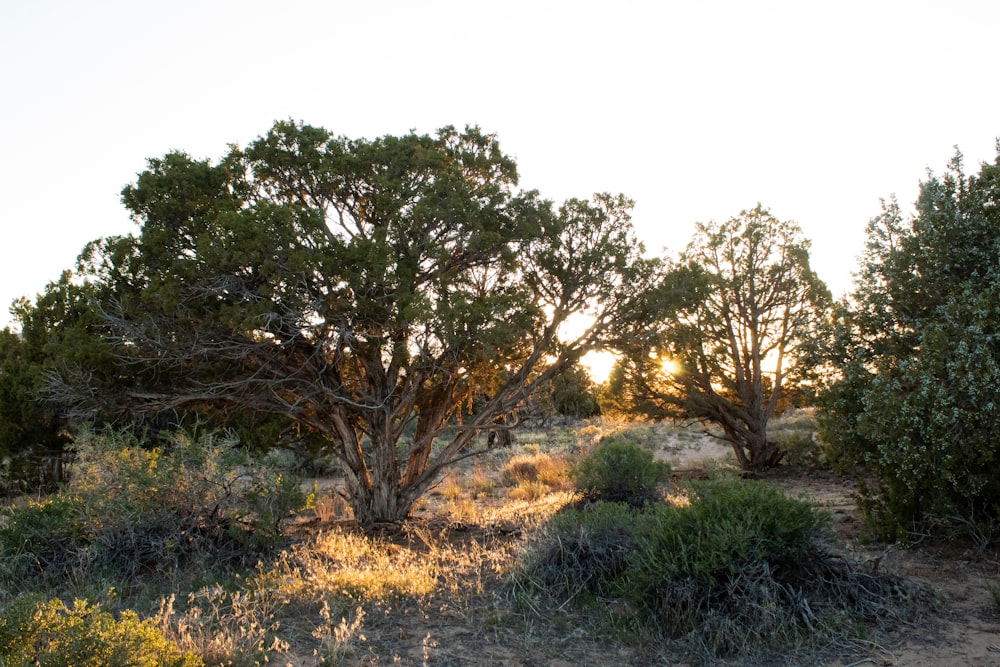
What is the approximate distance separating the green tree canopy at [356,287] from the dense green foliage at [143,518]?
1.56 m

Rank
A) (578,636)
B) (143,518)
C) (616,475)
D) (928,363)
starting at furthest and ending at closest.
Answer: (616,475) < (143,518) < (928,363) < (578,636)

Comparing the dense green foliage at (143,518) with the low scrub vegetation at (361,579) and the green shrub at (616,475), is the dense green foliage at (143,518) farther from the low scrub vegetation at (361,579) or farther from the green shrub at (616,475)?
the green shrub at (616,475)

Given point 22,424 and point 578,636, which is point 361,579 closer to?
point 578,636

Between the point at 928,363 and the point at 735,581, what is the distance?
3894 millimetres

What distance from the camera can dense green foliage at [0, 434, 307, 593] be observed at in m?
8.00

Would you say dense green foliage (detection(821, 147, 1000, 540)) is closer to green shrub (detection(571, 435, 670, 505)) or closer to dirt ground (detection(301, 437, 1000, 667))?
dirt ground (detection(301, 437, 1000, 667))

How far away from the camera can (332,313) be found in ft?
32.9

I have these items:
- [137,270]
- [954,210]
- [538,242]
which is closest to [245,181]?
[137,270]

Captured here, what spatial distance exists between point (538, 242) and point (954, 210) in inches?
220

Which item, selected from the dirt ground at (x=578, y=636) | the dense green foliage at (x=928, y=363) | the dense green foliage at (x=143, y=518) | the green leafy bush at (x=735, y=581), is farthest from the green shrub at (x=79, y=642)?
the dense green foliage at (x=928, y=363)

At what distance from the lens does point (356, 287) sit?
388 inches

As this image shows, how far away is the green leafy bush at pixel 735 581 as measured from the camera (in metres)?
5.95

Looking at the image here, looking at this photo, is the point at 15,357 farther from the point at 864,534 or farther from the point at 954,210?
the point at 954,210

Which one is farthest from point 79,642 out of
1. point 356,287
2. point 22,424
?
point 22,424
